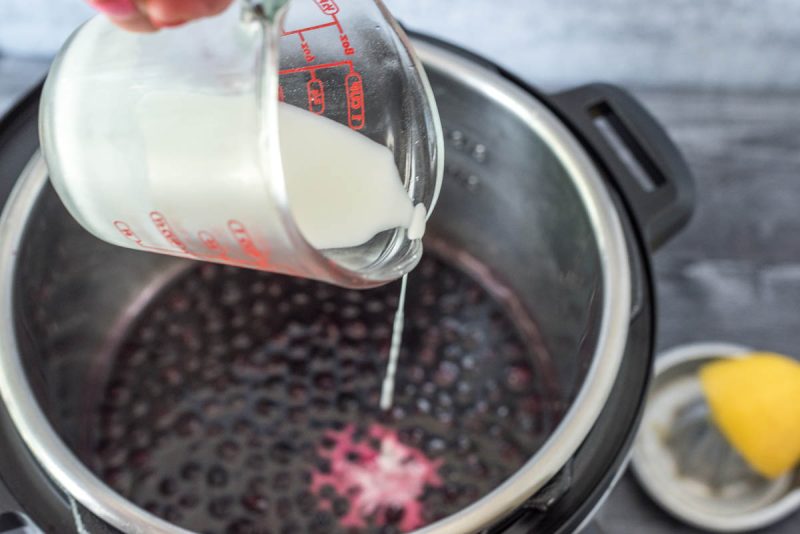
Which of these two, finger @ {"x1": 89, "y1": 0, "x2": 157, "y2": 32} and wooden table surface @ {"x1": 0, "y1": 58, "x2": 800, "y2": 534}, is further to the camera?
wooden table surface @ {"x1": 0, "y1": 58, "x2": 800, "y2": 534}

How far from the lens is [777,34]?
97cm

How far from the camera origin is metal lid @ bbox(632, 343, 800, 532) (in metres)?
0.78

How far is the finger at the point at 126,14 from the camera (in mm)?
419

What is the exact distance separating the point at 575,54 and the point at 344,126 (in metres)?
0.54

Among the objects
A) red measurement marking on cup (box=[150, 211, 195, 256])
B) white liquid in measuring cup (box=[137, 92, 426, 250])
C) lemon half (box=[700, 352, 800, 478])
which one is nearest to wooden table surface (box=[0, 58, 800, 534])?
lemon half (box=[700, 352, 800, 478])

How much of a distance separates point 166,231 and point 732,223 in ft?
2.34

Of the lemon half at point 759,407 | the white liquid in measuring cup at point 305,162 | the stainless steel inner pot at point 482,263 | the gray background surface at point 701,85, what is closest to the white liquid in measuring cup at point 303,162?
the white liquid in measuring cup at point 305,162

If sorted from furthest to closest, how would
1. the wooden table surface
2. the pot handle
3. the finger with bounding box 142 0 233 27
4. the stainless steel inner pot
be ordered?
the wooden table surface < the pot handle < the stainless steel inner pot < the finger with bounding box 142 0 233 27

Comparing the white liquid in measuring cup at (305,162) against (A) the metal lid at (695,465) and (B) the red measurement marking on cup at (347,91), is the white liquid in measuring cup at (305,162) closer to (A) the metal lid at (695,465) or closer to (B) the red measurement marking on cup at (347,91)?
(B) the red measurement marking on cup at (347,91)

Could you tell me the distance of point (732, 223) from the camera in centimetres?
97

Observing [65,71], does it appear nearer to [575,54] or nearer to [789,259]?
[575,54]

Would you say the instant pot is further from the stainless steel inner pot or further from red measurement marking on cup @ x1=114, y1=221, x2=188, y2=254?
red measurement marking on cup @ x1=114, y1=221, x2=188, y2=254

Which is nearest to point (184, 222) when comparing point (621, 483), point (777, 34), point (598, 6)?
point (621, 483)

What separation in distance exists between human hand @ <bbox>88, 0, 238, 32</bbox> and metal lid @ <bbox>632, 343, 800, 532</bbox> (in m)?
0.53
